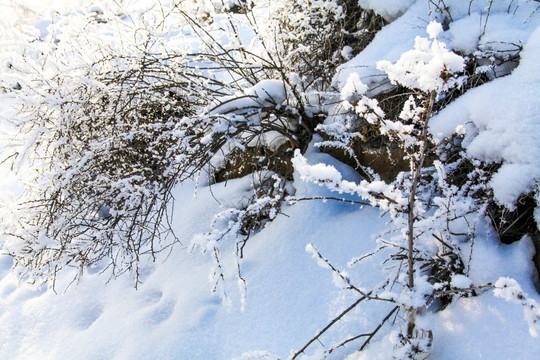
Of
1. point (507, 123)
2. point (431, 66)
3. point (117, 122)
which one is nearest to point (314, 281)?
point (507, 123)

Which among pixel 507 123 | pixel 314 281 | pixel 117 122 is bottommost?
pixel 314 281

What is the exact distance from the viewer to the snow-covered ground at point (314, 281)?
152 centimetres

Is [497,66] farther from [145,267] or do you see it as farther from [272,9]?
[145,267]

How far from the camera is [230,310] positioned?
7.45 ft

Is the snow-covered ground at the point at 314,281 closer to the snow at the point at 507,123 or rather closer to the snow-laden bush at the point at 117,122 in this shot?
the snow at the point at 507,123

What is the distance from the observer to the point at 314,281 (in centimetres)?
217

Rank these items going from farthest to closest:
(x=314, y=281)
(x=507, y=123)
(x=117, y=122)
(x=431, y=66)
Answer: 1. (x=117, y=122)
2. (x=314, y=281)
3. (x=507, y=123)
4. (x=431, y=66)

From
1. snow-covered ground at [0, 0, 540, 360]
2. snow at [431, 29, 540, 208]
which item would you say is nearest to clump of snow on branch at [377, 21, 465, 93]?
snow-covered ground at [0, 0, 540, 360]

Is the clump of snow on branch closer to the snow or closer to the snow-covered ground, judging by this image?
the snow-covered ground

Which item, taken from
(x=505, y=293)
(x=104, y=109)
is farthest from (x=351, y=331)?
(x=104, y=109)

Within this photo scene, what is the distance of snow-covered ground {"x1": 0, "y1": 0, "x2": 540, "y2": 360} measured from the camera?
1521 mm

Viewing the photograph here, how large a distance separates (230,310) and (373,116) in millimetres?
1611

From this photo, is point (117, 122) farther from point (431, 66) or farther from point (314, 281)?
point (431, 66)

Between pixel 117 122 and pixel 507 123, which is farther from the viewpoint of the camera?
pixel 117 122
